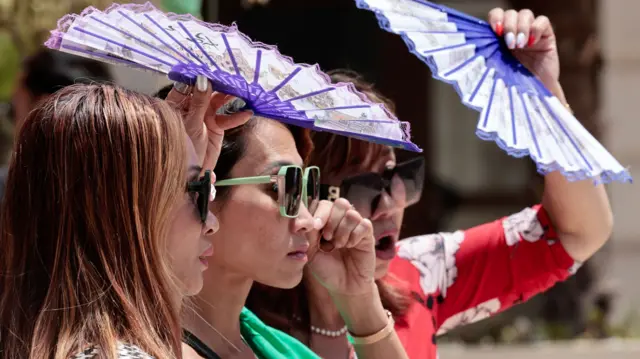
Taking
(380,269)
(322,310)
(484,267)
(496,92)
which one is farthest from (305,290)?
(496,92)

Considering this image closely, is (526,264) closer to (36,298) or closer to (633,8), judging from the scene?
(36,298)

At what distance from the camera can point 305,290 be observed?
9.46 ft

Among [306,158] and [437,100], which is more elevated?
[306,158]

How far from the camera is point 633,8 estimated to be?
6.81 metres

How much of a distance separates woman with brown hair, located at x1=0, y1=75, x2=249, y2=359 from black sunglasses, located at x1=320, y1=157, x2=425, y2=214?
926mm

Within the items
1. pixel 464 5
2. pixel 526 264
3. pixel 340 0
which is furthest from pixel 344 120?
pixel 464 5

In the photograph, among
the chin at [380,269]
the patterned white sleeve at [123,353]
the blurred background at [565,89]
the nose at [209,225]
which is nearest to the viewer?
the patterned white sleeve at [123,353]

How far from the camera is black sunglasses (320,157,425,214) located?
9.27 ft

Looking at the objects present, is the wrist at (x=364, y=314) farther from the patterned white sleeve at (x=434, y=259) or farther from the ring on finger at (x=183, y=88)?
the ring on finger at (x=183, y=88)

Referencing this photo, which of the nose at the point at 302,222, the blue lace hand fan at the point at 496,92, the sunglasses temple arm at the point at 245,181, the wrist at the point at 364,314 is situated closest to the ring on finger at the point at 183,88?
the sunglasses temple arm at the point at 245,181

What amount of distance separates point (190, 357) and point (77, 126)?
0.58 meters

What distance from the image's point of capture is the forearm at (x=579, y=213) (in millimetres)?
3010

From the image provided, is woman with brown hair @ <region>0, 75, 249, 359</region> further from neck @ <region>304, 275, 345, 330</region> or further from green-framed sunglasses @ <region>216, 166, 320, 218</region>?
neck @ <region>304, 275, 345, 330</region>

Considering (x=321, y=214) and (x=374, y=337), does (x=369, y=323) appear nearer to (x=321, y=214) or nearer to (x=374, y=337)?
(x=374, y=337)
